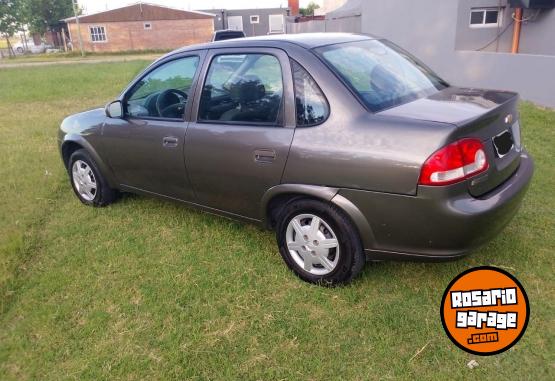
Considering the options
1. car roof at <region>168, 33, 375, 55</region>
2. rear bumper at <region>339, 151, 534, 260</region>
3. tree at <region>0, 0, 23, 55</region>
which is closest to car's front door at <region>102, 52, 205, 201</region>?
car roof at <region>168, 33, 375, 55</region>

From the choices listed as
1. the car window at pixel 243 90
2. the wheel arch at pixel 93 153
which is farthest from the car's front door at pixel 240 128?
the wheel arch at pixel 93 153

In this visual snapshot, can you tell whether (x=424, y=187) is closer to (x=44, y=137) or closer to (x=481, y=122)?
(x=481, y=122)

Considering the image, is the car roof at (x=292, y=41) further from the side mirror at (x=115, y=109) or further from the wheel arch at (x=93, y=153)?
the wheel arch at (x=93, y=153)

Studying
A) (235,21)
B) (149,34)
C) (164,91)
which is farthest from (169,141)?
(235,21)

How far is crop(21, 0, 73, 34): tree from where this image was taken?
55594 mm

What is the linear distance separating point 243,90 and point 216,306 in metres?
1.55

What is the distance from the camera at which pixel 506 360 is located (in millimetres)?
2551

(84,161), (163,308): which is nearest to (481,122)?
(163,308)

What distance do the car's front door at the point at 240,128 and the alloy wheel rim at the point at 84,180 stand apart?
165cm

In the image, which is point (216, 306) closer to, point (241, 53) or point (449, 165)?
point (449, 165)

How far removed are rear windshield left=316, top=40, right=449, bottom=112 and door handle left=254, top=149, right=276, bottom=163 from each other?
2.23ft

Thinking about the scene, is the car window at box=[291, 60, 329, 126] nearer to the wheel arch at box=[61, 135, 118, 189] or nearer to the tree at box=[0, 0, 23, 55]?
the wheel arch at box=[61, 135, 118, 189]

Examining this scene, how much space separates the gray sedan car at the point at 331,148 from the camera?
2.67 metres

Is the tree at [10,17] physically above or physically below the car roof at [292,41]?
above
